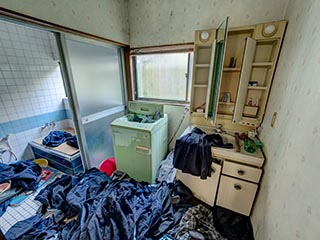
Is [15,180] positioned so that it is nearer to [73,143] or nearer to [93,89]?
[73,143]

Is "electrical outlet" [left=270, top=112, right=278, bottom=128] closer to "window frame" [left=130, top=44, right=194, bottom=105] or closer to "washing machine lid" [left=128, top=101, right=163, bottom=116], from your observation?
"window frame" [left=130, top=44, right=194, bottom=105]

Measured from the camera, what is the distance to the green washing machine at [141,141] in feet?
5.88

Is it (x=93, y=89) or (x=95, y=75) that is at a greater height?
(x=95, y=75)

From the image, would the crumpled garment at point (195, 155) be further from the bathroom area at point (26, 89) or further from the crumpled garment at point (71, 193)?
the bathroom area at point (26, 89)

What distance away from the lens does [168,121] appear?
2.38 meters

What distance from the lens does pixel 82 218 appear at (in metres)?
1.34

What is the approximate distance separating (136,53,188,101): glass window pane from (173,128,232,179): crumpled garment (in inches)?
37.2

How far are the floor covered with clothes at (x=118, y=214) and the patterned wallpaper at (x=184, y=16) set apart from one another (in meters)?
1.97

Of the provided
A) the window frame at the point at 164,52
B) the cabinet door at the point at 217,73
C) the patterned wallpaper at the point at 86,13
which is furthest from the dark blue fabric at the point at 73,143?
the cabinet door at the point at 217,73

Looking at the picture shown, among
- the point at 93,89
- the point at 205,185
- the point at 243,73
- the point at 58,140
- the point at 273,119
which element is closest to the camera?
the point at 273,119

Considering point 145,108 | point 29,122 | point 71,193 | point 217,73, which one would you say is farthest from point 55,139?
point 217,73

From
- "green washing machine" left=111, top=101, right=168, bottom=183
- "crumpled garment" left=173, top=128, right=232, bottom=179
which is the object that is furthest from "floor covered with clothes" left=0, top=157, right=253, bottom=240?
"crumpled garment" left=173, top=128, right=232, bottom=179

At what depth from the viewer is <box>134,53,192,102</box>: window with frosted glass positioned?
2.16m

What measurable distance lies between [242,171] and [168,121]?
4.27 feet
